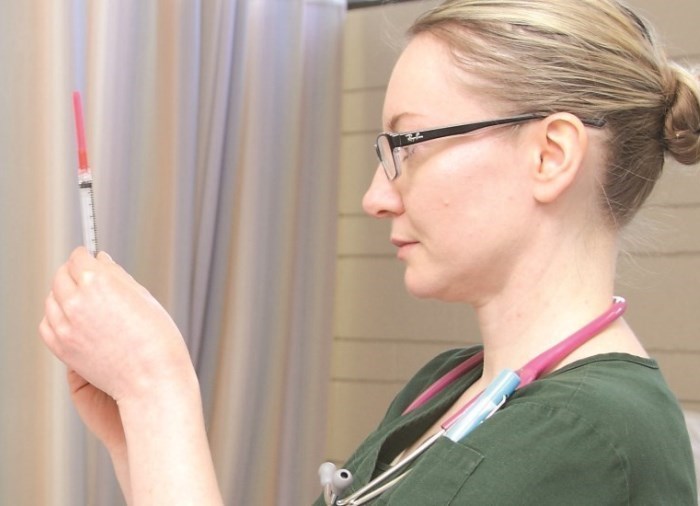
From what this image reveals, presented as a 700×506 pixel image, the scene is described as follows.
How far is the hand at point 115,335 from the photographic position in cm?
83

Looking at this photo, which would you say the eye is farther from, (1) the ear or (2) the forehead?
(1) the ear

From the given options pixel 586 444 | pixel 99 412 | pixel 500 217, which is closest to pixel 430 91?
pixel 500 217

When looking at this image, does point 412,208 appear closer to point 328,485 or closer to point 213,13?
point 328,485

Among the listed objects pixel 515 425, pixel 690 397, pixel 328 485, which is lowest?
pixel 690 397

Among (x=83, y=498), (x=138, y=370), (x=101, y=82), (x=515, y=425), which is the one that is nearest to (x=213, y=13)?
(x=101, y=82)

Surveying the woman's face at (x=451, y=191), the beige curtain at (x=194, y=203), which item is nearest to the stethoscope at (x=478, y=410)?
the woman's face at (x=451, y=191)

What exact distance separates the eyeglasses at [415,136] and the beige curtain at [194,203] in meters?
0.59

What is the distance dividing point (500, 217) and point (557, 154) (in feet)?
0.27

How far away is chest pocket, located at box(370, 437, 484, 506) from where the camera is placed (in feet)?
2.33

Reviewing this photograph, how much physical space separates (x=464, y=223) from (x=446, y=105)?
4.8 inches

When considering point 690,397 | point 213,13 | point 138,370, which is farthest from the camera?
point 690,397

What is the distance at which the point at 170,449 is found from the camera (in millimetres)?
797

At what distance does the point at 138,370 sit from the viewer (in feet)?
2.73

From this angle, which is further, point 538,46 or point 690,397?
point 690,397
